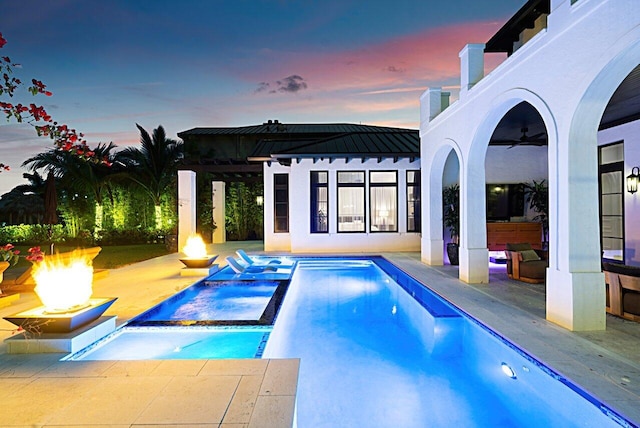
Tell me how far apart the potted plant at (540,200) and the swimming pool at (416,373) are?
7279mm

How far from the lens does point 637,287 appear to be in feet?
14.8

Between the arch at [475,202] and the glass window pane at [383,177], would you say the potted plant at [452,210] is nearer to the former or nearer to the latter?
the glass window pane at [383,177]

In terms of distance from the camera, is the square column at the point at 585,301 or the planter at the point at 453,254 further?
the planter at the point at 453,254

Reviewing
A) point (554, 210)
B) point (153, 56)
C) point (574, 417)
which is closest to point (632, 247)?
point (554, 210)

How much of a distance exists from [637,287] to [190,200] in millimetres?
14004

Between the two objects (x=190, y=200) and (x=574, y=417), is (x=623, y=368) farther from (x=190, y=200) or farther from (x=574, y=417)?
(x=190, y=200)

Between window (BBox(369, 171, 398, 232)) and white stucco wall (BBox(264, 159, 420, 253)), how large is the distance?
0.55ft

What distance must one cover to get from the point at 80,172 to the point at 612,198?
21.8 m

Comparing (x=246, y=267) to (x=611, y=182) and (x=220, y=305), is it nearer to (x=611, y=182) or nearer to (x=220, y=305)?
(x=220, y=305)

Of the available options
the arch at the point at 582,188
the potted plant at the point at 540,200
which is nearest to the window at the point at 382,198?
the potted plant at the point at 540,200

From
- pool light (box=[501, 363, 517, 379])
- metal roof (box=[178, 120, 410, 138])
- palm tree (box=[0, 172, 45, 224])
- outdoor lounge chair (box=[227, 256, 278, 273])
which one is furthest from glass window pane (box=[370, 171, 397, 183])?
palm tree (box=[0, 172, 45, 224])

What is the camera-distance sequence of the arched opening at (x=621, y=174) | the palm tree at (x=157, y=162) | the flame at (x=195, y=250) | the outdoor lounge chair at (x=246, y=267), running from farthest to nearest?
the palm tree at (x=157, y=162) < the outdoor lounge chair at (x=246, y=267) < the flame at (x=195, y=250) < the arched opening at (x=621, y=174)

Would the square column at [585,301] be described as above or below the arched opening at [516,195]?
below

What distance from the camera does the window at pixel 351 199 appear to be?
13695 mm
